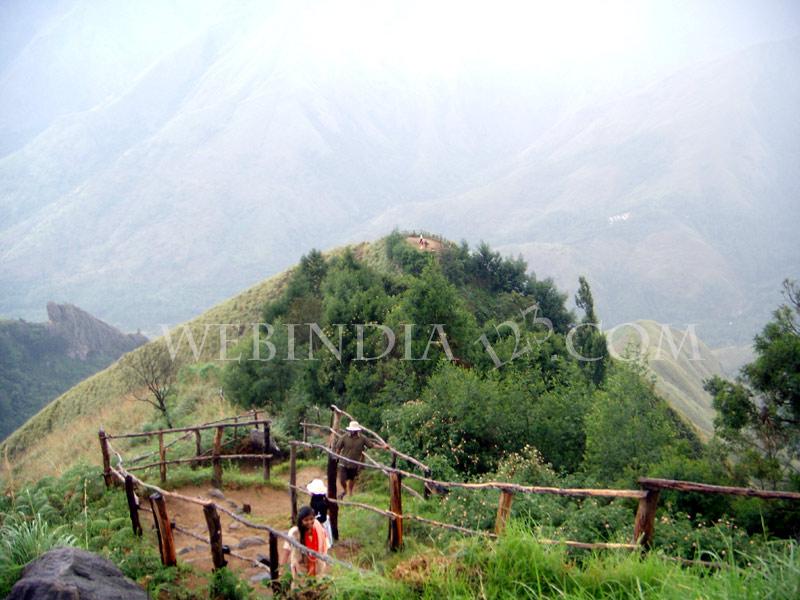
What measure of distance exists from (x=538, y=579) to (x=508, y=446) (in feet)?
27.6

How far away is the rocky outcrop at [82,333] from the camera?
7362cm

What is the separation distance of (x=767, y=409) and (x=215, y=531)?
11529mm

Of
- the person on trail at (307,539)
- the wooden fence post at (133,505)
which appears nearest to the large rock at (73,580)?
the person on trail at (307,539)

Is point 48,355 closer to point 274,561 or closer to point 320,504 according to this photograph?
Answer: point 320,504

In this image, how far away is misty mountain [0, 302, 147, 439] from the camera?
2440 inches

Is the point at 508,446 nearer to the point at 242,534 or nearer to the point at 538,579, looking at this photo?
the point at 242,534

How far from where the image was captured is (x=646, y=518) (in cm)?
491

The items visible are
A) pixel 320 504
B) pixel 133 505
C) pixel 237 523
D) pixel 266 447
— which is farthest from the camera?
pixel 266 447

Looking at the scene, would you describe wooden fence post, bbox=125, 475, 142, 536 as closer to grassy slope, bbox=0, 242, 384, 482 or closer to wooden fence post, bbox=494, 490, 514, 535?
wooden fence post, bbox=494, 490, 514, 535

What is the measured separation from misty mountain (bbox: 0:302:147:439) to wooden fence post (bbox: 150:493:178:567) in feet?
195

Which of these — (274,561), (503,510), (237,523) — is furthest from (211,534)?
(237,523)

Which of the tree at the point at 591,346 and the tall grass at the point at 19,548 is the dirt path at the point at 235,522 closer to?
the tall grass at the point at 19,548

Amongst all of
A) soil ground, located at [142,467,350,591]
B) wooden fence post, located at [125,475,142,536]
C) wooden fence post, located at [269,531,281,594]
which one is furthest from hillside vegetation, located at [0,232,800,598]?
wooden fence post, located at [269,531,281,594]

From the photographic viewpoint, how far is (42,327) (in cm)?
7306
